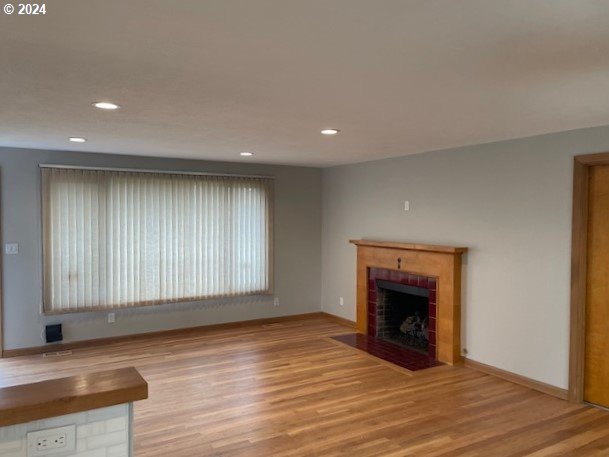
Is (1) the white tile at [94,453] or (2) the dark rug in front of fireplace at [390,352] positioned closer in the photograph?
(1) the white tile at [94,453]

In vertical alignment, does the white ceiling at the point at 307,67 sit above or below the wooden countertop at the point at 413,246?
above

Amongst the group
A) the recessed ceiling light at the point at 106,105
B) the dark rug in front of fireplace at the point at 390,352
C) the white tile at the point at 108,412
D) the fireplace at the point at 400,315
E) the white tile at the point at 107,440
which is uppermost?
the recessed ceiling light at the point at 106,105

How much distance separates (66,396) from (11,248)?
4.58m

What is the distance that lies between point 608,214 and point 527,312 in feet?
3.56

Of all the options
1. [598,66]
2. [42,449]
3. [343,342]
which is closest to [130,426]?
[42,449]

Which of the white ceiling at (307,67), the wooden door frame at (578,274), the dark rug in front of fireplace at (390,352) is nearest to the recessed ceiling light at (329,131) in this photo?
the white ceiling at (307,67)

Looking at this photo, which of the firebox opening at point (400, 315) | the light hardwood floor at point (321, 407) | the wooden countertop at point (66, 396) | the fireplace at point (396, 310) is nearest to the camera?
the wooden countertop at point (66, 396)

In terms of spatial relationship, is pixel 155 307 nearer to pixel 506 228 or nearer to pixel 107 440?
pixel 506 228

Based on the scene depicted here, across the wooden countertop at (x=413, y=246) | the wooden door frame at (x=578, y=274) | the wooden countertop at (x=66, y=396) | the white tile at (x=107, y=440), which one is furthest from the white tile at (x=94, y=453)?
the wooden countertop at (x=413, y=246)

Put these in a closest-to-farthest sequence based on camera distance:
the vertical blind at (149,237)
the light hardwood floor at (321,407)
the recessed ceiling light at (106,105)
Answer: the recessed ceiling light at (106,105) < the light hardwood floor at (321,407) < the vertical blind at (149,237)

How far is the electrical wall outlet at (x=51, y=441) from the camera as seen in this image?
Answer: 1179mm

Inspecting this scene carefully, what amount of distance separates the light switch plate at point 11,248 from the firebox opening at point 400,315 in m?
4.25

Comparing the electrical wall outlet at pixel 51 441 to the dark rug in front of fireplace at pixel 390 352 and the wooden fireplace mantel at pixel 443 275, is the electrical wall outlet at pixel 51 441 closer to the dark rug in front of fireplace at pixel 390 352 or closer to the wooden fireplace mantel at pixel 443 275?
the dark rug in front of fireplace at pixel 390 352

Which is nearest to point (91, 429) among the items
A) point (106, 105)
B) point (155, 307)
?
point (106, 105)
